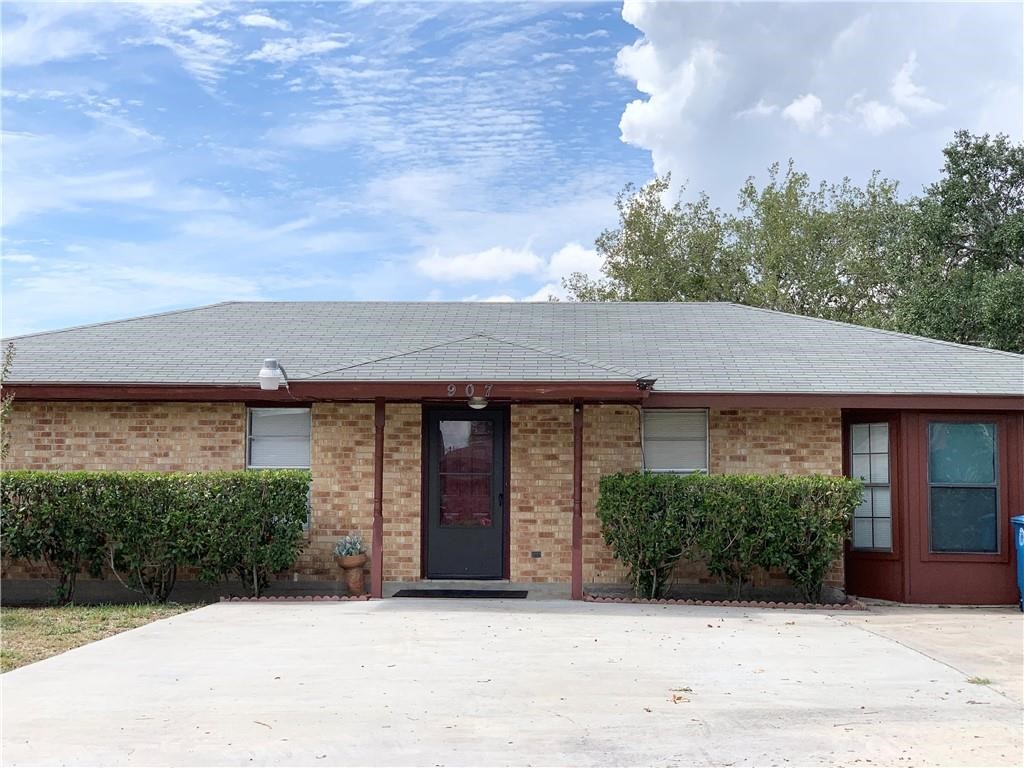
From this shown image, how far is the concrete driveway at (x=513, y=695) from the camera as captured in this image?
5.64 metres

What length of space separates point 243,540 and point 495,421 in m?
3.31

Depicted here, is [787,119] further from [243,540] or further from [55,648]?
[55,648]

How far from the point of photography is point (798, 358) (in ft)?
43.6

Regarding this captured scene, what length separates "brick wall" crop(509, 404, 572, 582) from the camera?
1242 cm

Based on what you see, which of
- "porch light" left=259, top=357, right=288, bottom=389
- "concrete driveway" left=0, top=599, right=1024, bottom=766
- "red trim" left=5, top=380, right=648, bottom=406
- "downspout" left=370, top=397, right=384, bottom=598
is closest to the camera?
"concrete driveway" left=0, top=599, right=1024, bottom=766

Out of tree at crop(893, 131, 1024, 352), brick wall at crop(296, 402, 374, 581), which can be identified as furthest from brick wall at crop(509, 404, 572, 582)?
tree at crop(893, 131, 1024, 352)

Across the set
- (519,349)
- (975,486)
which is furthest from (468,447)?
(975,486)

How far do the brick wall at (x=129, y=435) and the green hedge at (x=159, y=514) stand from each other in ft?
3.52

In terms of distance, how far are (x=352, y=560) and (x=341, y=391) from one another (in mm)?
2063

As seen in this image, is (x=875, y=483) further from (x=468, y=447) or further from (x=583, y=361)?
(x=468, y=447)

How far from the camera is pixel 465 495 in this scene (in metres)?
12.6

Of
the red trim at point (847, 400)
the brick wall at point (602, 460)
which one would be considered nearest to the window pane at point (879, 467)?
the red trim at point (847, 400)

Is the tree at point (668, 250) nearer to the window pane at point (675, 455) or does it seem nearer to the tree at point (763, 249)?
the tree at point (763, 249)

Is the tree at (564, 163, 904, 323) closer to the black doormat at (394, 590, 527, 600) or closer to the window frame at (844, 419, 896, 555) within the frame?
the window frame at (844, 419, 896, 555)
